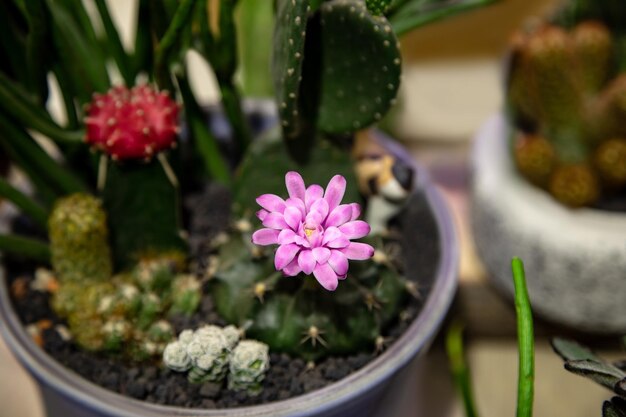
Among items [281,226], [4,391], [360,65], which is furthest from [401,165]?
[4,391]

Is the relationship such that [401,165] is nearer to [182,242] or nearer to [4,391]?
[182,242]

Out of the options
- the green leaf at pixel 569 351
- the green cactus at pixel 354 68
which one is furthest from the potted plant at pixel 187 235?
the green leaf at pixel 569 351

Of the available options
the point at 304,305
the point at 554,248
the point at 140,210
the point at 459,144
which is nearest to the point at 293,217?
the point at 304,305

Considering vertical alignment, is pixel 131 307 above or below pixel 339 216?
below

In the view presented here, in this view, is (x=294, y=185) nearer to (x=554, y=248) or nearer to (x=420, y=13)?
(x=420, y=13)

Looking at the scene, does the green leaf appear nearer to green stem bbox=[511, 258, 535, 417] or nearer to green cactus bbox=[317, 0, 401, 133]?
green stem bbox=[511, 258, 535, 417]

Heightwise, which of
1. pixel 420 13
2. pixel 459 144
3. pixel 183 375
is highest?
pixel 420 13
